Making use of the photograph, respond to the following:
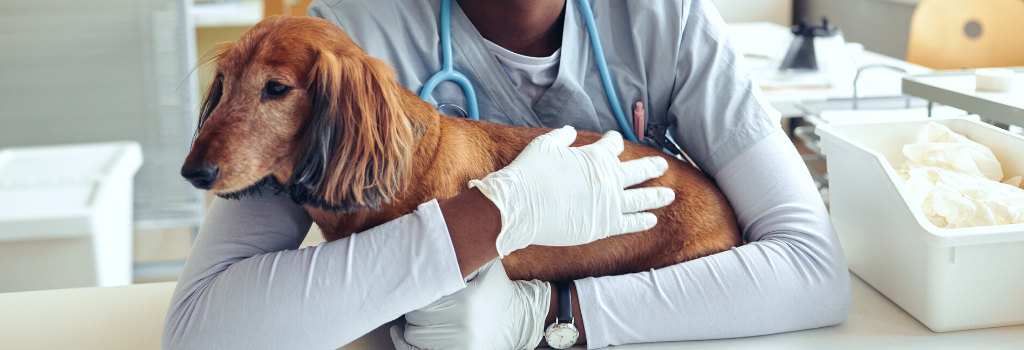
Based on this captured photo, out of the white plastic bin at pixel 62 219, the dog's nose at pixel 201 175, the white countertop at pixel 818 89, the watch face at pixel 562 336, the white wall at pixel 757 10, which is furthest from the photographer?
the white wall at pixel 757 10

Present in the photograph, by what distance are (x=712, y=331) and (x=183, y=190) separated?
2544 millimetres

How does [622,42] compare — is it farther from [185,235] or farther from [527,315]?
[185,235]

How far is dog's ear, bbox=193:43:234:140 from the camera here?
82 cm

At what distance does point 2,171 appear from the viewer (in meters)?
2.17

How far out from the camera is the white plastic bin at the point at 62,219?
1882mm

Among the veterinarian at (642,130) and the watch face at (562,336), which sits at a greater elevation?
the veterinarian at (642,130)

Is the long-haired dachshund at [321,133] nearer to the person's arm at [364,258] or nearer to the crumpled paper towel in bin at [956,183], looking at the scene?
the person's arm at [364,258]

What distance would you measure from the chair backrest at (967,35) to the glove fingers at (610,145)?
9.25 feet

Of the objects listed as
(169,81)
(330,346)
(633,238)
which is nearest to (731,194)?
(633,238)

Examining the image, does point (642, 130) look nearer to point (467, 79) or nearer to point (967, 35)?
point (467, 79)

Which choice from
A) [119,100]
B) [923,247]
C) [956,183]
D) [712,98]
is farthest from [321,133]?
[119,100]

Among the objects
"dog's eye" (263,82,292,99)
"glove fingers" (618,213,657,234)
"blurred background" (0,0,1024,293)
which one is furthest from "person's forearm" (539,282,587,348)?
"blurred background" (0,0,1024,293)

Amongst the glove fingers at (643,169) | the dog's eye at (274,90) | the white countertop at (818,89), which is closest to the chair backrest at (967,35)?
the white countertop at (818,89)

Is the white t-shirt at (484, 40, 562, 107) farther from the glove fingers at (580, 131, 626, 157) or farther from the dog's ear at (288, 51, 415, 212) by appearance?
the dog's ear at (288, 51, 415, 212)
